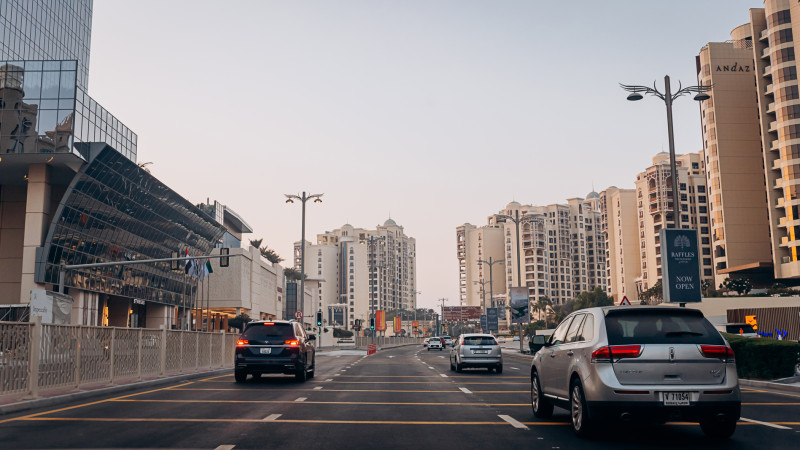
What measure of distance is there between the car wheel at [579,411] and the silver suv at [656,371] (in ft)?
0.04

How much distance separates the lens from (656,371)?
8.80 metres

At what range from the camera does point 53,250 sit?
182 feet

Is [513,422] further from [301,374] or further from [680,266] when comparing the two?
[680,266]

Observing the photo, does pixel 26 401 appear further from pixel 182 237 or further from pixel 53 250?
pixel 182 237

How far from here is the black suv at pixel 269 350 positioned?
20.8 m

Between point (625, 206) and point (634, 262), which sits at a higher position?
point (625, 206)

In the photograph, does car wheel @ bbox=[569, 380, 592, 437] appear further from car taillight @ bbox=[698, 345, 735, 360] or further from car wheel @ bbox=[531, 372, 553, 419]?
car wheel @ bbox=[531, 372, 553, 419]

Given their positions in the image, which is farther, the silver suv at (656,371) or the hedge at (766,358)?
the hedge at (766,358)

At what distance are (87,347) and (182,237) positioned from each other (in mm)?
68505

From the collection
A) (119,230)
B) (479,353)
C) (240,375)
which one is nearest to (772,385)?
(479,353)

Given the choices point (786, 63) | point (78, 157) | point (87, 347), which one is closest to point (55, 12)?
point (78, 157)

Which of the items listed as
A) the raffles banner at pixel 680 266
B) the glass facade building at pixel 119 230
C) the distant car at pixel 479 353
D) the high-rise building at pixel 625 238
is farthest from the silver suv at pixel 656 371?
the high-rise building at pixel 625 238

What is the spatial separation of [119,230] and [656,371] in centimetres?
6325

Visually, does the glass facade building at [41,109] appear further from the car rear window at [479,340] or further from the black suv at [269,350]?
the black suv at [269,350]
